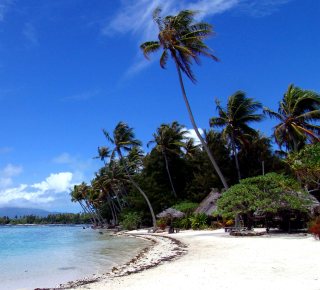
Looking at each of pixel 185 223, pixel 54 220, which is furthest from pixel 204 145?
pixel 54 220

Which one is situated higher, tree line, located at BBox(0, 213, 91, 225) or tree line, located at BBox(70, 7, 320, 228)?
tree line, located at BBox(70, 7, 320, 228)

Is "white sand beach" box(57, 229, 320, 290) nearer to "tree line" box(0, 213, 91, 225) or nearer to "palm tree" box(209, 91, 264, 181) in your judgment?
"palm tree" box(209, 91, 264, 181)

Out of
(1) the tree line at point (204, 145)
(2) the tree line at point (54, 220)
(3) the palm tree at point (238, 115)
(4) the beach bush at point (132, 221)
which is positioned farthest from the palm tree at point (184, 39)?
(2) the tree line at point (54, 220)

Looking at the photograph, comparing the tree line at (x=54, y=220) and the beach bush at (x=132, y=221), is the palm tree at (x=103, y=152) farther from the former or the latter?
the tree line at (x=54, y=220)

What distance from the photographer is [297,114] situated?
2069cm

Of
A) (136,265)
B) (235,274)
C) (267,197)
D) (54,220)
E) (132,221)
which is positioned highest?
(267,197)

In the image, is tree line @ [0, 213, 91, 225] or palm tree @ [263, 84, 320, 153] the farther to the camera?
tree line @ [0, 213, 91, 225]

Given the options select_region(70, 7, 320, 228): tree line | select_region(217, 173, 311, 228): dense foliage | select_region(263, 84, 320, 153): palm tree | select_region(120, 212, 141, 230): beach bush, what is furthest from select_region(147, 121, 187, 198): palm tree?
select_region(217, 173, 311, 228): dense foliage

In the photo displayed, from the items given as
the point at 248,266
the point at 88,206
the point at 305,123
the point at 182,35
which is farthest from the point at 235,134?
the point at 88,206

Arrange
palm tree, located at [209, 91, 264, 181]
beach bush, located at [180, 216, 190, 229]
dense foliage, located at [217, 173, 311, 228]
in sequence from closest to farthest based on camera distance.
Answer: dense foliage, located at [217, 173, 311, 228]
palm tree, located at [209, 91, 264, 181]
beach bush, located at [180, 216, 190, 229]

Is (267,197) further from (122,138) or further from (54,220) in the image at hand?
(54,220)

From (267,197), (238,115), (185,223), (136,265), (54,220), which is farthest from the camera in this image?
(54,220)

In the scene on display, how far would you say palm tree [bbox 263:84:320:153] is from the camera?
64.3 feet

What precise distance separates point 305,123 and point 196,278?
57.8 feet
